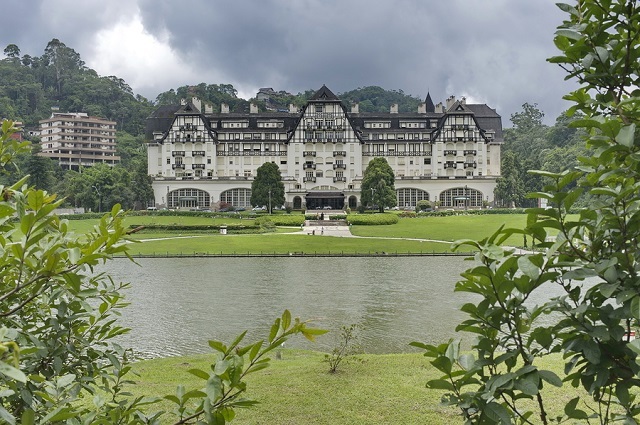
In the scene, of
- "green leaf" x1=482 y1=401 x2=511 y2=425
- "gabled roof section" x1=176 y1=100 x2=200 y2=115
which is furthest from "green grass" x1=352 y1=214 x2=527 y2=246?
"green leaf" x1=482 y1=401 x2=511 y2=425

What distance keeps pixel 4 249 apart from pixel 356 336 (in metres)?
11.4

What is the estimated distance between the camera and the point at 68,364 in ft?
9.05

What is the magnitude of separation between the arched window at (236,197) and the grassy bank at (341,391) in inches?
2269

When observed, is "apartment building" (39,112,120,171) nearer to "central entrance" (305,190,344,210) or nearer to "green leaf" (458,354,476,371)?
"central entrance" (305,190,344,210)

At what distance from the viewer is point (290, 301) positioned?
58.1ft

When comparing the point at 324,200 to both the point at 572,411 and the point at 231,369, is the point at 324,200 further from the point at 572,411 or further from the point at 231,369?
the point at 231,369

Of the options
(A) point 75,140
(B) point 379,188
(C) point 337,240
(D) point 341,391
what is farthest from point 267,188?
(A) point 75,140

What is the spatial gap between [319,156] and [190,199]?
17.8m

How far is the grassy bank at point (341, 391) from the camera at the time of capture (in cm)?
646

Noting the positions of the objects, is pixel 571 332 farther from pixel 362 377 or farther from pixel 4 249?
pixel 362 377

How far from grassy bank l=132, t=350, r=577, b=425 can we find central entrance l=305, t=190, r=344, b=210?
56563mm

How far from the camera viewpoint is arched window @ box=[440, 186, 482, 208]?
2611 inches

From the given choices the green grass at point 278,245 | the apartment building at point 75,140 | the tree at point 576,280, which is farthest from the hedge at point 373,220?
the apartment building at point 75,140

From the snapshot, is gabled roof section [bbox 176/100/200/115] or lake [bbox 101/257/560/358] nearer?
lake [bbox 101/257/560/358]
